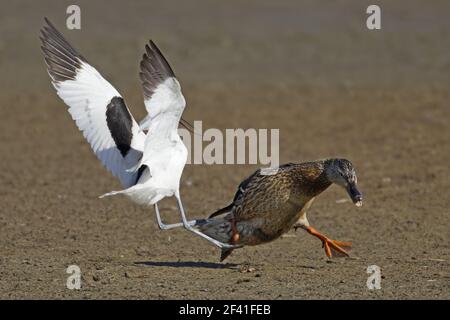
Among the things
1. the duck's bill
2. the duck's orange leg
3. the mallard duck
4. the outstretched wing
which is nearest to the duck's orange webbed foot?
the mallard duck

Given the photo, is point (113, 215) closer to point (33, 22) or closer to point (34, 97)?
point (34, 97)

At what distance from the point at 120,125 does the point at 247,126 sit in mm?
7702

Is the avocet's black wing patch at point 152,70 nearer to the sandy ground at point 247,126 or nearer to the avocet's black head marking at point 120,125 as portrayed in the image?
the avocet's black head marking at point 120,125

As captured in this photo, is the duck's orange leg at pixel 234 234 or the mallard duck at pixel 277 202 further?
the duck's orange leg at pixel 234 234

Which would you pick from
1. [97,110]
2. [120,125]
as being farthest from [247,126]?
[120,125]

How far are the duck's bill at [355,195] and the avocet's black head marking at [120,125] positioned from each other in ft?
6.73

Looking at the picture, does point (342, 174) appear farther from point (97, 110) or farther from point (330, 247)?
point (97, 110)

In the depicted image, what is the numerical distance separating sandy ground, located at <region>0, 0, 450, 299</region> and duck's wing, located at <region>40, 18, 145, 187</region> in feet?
3.25

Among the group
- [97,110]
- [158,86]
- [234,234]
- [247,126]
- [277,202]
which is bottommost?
[234,234]

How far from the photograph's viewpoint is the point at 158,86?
9297 mm

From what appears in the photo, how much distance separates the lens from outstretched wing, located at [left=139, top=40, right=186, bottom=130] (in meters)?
9.27

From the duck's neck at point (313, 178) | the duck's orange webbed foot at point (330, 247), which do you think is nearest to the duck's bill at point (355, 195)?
the duck's neck at point (313, 178)

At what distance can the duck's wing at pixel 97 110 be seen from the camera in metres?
9.89

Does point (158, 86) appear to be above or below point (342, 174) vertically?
above
